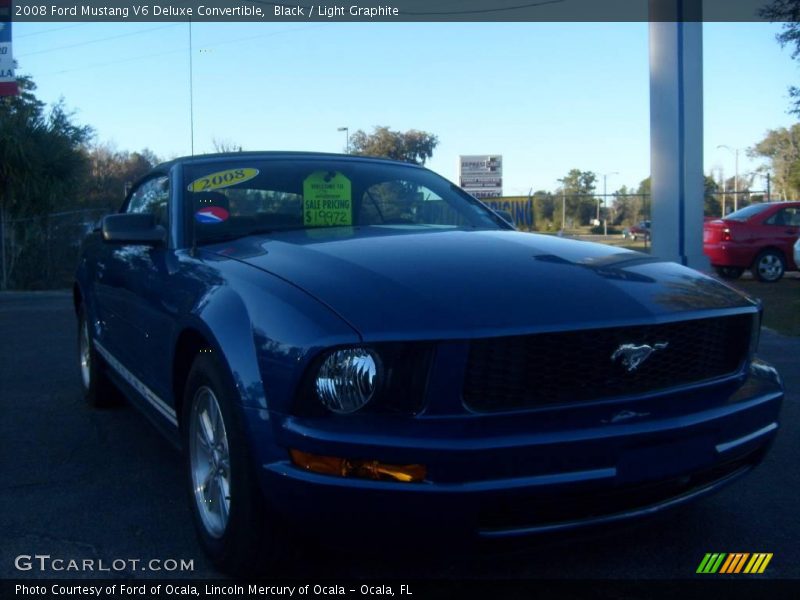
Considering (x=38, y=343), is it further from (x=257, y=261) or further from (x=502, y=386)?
(x=502, y=386)

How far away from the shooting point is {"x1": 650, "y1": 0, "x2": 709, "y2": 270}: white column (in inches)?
342

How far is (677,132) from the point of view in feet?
29.0

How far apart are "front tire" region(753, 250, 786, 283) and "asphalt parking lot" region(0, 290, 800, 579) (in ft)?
33.4

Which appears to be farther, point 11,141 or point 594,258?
point 11,141

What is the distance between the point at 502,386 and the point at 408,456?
1.20 ft

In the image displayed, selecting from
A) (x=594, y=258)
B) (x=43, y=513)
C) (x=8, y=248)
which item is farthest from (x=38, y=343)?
(x=8, y=248)

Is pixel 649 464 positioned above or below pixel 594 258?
below

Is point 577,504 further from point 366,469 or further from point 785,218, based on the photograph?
point 785,218

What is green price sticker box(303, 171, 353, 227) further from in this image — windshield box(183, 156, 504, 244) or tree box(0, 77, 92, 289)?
tree box(0, 77, 92, 289)

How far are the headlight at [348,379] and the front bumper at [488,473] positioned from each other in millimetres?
67

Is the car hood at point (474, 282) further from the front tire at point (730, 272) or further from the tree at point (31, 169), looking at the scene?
the tree at point (31, 169)

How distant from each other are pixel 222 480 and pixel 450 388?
1028 millimetres

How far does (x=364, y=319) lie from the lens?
2.46 m

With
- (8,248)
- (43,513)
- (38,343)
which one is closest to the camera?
(43,513)
